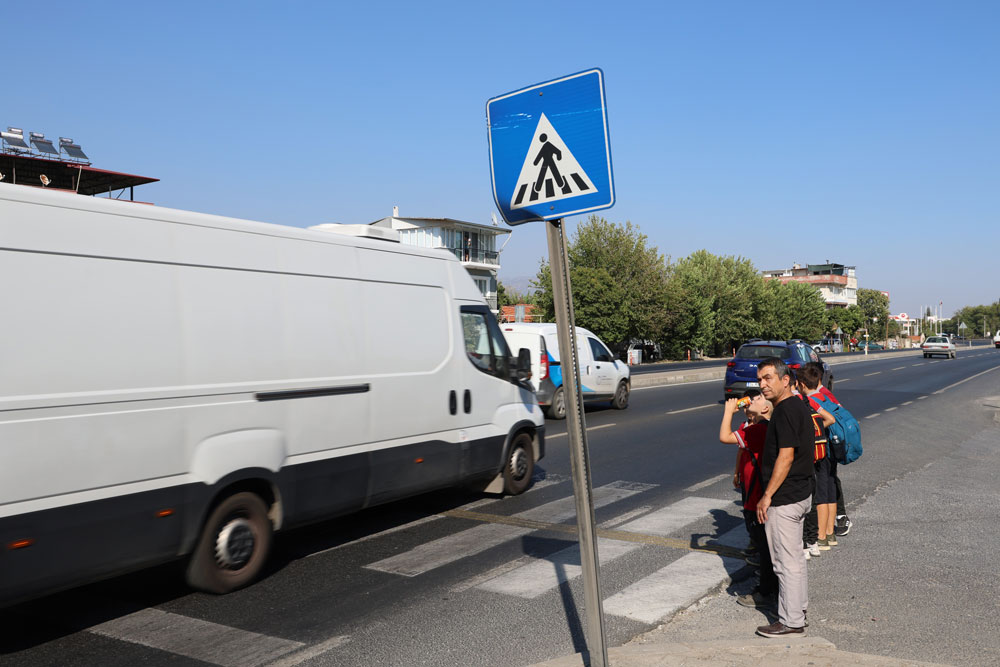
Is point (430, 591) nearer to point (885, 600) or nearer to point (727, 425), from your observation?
point (727, 425)

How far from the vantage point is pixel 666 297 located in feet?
205

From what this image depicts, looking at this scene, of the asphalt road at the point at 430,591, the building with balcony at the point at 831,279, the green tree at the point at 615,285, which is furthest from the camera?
the building with balcony at the point at 831,279

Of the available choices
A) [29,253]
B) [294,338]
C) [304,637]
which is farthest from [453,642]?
[29,253]

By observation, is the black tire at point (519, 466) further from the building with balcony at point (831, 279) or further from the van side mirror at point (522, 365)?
the building with balcony at point (831, 279)

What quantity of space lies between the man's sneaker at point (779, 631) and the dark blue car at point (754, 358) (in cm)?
1555

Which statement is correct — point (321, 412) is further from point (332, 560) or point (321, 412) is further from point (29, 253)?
point (29, 253)

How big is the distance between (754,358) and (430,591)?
1634cm

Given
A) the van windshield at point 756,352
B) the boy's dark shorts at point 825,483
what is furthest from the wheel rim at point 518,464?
the van windshield at point 756,352

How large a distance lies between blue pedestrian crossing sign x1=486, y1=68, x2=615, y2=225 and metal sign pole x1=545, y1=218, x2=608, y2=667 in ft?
0.44

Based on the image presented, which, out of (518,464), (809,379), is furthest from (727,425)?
(518,464)

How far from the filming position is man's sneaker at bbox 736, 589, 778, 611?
5035mm

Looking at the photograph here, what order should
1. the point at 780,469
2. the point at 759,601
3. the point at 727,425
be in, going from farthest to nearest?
the point at 727,425 → the point at 759,601 → the point at 780,469

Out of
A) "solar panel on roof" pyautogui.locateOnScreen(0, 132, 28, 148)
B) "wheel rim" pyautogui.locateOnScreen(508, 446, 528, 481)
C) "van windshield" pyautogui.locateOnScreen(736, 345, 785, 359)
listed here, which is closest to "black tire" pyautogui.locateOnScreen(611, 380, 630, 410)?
"van windshield" pyautogui.locateOnScreen(736, 345, 785, 359)

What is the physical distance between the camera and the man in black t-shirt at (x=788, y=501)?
446 centimetres
